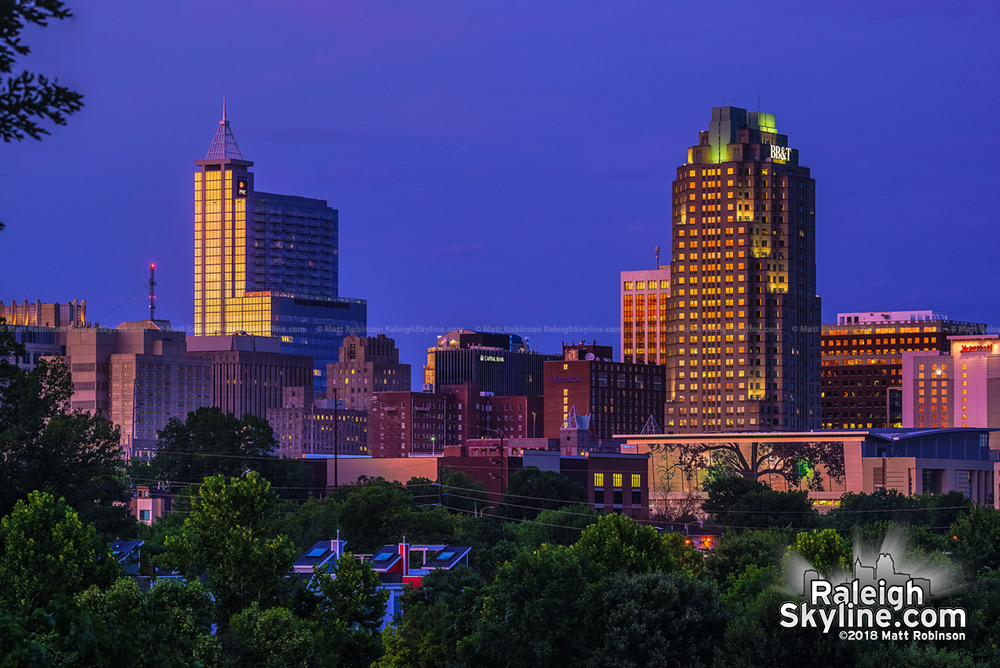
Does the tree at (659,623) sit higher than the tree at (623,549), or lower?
lower

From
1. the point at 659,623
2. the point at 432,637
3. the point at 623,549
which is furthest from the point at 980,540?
the point at 432,637

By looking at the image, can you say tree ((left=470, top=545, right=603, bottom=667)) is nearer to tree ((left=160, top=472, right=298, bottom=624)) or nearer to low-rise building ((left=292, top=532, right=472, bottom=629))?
tree ((left=160, top=472, right=298, bottom=624))

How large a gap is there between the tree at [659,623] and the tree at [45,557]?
2747 centimetres

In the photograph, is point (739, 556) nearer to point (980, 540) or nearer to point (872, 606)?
point (980, 540)

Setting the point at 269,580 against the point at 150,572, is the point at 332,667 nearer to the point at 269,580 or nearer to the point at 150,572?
the point at 269,580

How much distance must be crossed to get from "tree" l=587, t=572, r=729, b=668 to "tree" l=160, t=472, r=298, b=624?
18.7 metres

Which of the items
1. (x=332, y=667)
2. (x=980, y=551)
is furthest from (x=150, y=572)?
(x=980, y=551)

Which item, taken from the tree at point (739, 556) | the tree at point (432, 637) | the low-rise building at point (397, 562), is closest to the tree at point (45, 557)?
the tree at point (432, 637)

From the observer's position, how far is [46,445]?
115 m

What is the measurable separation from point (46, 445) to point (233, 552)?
39591 mm

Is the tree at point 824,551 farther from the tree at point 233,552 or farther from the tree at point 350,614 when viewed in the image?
the tree at point 233,552

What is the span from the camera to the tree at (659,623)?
88.1 m

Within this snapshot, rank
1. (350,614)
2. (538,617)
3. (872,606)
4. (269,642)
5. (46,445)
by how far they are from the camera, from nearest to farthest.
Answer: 1. (269,642)
2. (350,614)
3. (872,606)
4. (538,617)
5. (46,445)

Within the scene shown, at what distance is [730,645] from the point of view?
87750 millimetres
